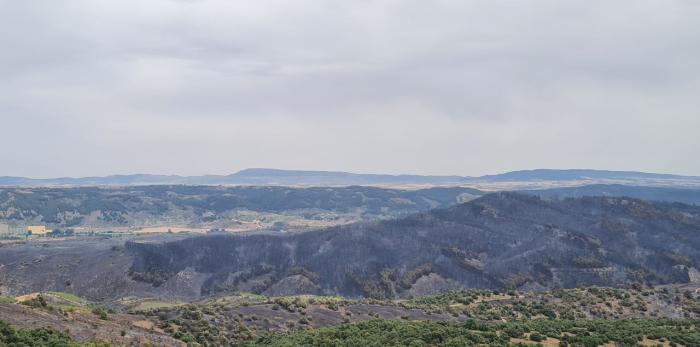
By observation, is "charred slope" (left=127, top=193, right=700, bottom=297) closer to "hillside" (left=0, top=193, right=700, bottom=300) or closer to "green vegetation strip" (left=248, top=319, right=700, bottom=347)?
"hillside" (left=0, top=193, right=700, bottom=300)

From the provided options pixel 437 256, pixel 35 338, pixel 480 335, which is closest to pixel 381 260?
pixel 437 256

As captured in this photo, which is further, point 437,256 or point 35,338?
point 437,256

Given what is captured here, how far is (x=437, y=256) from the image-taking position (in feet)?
411

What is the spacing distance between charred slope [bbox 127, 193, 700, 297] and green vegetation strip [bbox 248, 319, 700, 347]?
6628cm

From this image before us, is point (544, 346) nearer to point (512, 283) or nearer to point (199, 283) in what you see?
point (512, 283)

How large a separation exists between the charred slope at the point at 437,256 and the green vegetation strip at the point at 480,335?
217 feet

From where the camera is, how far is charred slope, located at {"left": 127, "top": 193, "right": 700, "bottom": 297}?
113688 millimetres

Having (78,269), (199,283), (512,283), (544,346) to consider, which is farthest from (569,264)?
(78,269)

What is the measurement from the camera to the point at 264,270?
121875mm

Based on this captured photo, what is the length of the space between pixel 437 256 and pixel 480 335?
88.8 meters

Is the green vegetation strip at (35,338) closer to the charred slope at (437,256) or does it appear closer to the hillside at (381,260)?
the hillside at (381,260)

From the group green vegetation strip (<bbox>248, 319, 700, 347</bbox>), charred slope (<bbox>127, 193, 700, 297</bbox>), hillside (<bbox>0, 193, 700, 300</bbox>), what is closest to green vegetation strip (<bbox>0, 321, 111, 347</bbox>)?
green vegetation strip (<bbox>248, 319, 700, 347</bbox>)

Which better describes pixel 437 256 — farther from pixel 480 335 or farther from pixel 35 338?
pixel 35 338

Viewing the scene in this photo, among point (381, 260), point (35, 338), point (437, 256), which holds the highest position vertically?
point (35, 338)
